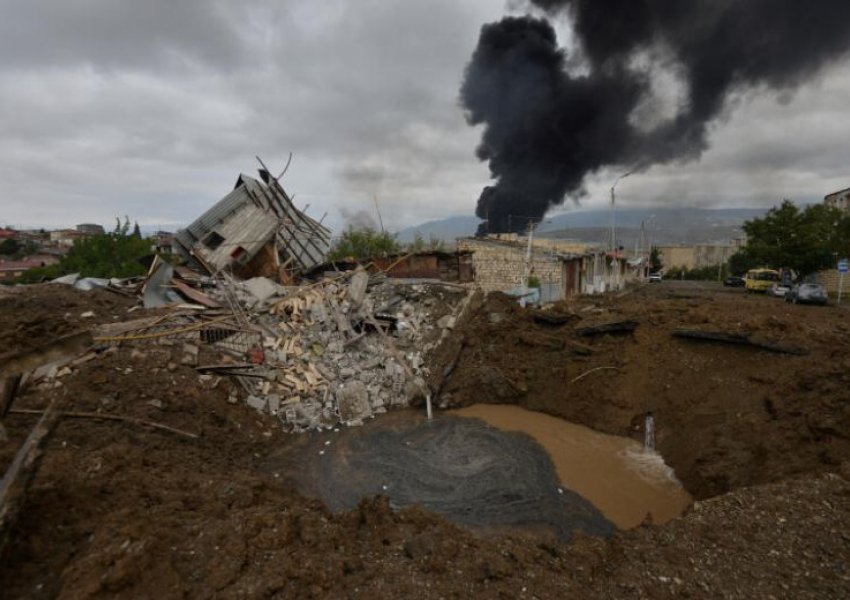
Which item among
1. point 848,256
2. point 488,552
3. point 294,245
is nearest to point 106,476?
point 488,552

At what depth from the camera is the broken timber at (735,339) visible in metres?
8.05

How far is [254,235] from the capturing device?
1536 centimetres

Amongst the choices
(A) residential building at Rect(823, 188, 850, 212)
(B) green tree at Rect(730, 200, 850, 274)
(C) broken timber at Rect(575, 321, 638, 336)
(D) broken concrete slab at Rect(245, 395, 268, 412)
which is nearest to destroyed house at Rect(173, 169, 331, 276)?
(D) broken concrete slab at Rect(245, 395, 268, 412)

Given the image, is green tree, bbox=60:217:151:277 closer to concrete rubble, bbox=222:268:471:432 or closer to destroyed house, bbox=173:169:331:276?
destroyed house, bbox=173:169:331:276

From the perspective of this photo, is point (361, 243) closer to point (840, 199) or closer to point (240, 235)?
point (240, 235)

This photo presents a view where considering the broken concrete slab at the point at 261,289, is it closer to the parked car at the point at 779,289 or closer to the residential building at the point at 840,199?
the parked car at the point at 779,289

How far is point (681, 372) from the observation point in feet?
29.3

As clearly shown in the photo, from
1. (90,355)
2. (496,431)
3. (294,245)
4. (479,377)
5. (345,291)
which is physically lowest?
(496,431)

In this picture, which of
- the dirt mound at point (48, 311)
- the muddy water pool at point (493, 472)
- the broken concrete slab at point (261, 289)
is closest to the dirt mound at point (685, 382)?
the muddy water pool at point (493, 472)

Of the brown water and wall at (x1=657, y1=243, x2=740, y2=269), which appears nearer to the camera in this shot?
the brown water

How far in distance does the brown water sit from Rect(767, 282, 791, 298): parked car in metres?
25.3

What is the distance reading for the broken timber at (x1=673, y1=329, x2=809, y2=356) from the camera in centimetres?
805

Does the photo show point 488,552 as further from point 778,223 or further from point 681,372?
point 778,223

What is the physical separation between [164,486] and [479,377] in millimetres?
7220
